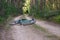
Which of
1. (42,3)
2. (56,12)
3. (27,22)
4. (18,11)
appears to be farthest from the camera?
(18,11)

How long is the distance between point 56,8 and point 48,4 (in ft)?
8.70

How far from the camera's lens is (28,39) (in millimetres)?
9180

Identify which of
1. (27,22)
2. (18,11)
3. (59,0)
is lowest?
(18,11)

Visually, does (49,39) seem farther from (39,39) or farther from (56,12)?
(56,12)

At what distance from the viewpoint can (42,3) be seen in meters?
29.0

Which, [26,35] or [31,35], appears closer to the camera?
[31,35]

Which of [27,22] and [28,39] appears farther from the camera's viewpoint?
[27,22]

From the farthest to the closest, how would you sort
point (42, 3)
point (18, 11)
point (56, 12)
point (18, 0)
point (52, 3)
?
point (18, 0) < point (18, 11) < point (42, 3) < point (52, 3) < point (56, 12)

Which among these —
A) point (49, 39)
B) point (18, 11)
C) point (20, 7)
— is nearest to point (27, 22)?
point (49, 39)

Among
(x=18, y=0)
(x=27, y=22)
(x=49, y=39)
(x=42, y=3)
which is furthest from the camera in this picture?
(x=18, y=0)

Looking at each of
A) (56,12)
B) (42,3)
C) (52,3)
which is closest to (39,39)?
(56,12)

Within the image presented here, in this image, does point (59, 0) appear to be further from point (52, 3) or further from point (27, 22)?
point (27, 22)

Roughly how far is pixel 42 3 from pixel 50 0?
9.47ft

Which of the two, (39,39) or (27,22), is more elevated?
(39,39)
